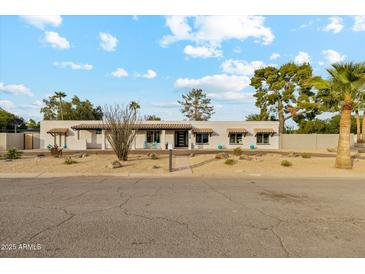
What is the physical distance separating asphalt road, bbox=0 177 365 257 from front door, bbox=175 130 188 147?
2227cm

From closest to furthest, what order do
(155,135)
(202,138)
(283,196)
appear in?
1. (283,196)
2. (202,138)
3. (155,135)

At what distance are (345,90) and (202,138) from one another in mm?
18566

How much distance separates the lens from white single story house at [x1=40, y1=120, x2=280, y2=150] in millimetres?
28484

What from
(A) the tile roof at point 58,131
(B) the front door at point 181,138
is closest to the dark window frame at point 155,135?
(B) the front door at point 181,138

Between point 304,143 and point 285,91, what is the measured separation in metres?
9.44

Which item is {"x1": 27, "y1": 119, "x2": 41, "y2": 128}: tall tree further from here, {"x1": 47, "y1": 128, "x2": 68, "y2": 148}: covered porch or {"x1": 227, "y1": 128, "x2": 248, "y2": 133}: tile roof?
{"x1": 227, "y1": 128, "x2": 248, "y2": 133}: tile roof

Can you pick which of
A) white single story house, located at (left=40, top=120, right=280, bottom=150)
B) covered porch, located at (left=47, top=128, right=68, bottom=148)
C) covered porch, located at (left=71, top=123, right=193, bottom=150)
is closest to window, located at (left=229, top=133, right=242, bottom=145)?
white single story house, located at (left=40, top=120, right=280, bottom=150)

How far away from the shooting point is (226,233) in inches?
155

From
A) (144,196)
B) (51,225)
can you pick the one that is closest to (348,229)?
(144,196)

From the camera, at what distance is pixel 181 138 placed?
29.9 metres

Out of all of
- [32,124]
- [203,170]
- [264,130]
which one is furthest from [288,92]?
[32,124]

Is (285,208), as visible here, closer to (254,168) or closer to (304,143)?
(254,168)

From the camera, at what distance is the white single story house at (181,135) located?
1121 inches

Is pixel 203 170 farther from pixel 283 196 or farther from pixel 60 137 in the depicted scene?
pixel 60 137
